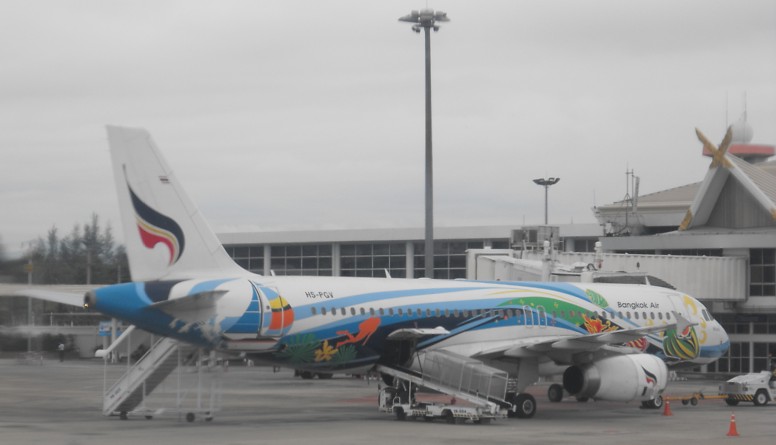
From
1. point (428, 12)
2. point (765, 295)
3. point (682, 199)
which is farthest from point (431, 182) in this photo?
point (682, 199)

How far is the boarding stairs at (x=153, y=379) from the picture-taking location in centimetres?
3081

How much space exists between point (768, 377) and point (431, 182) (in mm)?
18199

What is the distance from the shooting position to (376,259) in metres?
81.6

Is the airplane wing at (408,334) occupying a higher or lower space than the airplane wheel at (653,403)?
higher

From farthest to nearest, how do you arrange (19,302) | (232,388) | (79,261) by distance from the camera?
(232,388), (79,261), (19,302)

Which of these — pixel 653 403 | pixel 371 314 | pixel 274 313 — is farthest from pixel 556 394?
pixel 274 313

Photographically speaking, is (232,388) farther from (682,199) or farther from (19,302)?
(682,199)

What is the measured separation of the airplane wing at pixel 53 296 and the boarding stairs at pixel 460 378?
8.82 m

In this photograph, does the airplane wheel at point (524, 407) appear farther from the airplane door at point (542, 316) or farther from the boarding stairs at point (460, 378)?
the airplane door at point (542, 316)

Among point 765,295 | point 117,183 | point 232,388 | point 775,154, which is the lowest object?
point 232,388

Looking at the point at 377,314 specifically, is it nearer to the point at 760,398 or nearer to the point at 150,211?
the point at 150,211

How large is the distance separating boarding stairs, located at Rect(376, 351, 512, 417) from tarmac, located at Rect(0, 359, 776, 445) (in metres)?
0.73

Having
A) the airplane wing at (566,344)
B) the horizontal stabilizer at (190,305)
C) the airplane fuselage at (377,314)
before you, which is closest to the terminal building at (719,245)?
the airplane fuselage at (377,314)

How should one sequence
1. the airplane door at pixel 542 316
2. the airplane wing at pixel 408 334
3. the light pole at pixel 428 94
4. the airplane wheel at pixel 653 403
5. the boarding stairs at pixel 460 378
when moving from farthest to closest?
the light pole at pixel 428 94 → the airplane wheel at pixel 653 403 → the airplane door at pixel 542 316 → the airplane wing at pixel 408 334 → the boarding stairs at pixel 460 378
